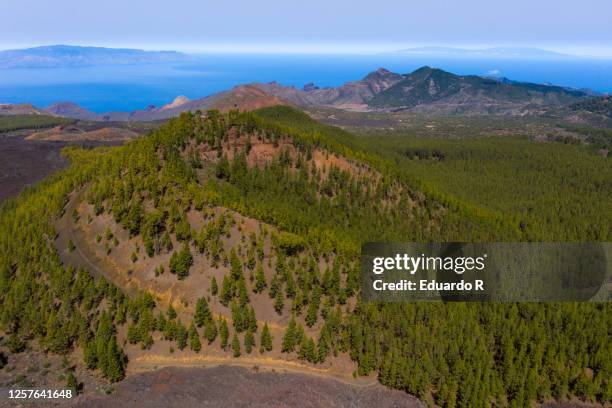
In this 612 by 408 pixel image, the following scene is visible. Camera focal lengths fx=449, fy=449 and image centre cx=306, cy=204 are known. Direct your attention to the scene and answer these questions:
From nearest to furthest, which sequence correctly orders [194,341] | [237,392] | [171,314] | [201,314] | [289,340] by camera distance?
[237,392]
[194,341]
[289,340]
[201,314]
[171,314]

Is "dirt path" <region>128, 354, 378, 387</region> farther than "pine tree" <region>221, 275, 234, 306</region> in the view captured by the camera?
No

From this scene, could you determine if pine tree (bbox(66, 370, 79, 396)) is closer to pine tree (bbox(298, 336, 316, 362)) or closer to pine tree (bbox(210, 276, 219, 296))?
pine tree (bbox(210, 276, 219, 296))

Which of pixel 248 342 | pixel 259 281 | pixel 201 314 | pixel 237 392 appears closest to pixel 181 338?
pixel 201 314

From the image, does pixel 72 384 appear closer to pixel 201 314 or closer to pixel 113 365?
pixel 113 365

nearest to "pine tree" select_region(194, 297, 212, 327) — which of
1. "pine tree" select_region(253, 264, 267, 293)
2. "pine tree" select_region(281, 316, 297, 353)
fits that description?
"pine tree" select_region(253, 264, 267, 293)

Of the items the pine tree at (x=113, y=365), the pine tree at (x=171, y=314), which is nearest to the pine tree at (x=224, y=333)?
the pine tree at (x=171, y=314)

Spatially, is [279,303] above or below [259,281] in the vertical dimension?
below

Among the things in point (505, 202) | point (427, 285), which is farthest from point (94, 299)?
point (505, 202)

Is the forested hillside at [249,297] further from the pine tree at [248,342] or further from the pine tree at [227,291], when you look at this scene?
the pine tree at [227,291]
